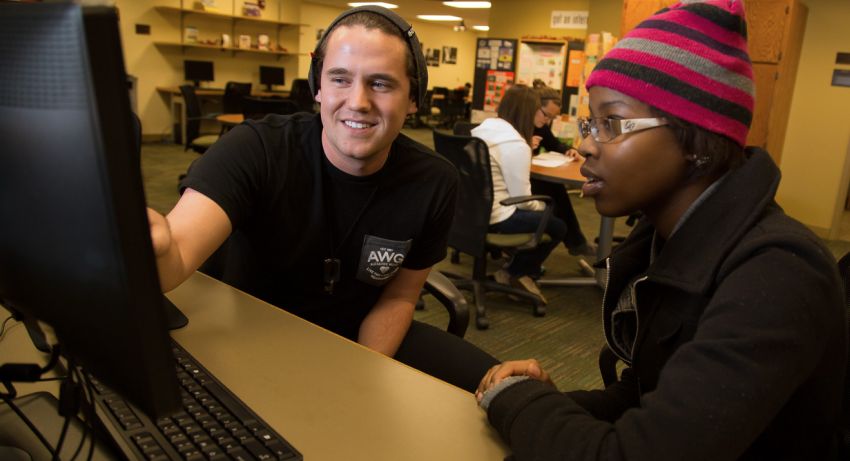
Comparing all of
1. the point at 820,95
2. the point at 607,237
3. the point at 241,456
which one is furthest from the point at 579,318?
the point at 820,95

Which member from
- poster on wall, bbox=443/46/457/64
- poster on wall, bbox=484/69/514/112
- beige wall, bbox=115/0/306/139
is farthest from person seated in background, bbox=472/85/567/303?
poster on wall, bbox=443/46/457/64

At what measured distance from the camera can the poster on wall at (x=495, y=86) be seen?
315 inches

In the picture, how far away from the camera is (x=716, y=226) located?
0.86 meters

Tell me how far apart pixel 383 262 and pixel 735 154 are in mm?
747

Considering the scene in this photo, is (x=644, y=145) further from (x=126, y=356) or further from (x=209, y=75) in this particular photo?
(x=209, y=75)

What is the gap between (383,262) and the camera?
4.59 ft

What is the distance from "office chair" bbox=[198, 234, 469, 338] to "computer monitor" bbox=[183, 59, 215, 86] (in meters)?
8.90

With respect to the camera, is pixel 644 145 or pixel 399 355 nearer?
pixel 644 145

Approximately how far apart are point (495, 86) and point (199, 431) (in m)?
7.75

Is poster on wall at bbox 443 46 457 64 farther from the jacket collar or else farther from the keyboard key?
the keyboard key

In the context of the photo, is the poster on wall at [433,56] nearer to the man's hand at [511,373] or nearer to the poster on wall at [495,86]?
the poster on wall at [495,86]

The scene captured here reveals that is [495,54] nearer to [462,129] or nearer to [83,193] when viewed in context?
[462,129]

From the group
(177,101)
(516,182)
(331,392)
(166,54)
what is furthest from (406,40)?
(166,54)

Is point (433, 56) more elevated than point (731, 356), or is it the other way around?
point (433, 56)
